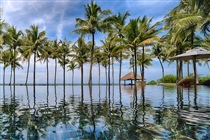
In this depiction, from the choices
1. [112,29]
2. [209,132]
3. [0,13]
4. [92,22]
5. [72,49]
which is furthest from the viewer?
[72,49]

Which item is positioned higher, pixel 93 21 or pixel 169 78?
pixel 93 21

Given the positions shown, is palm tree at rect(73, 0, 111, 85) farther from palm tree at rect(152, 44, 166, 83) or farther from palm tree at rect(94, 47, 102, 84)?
palm tree at rect(152, 44, 166, 83)

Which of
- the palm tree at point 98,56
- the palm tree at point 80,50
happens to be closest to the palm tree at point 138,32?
the palm tree at point 98,56

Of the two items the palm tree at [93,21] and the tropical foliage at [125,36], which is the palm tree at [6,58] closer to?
the tropical foliage at [125,36]

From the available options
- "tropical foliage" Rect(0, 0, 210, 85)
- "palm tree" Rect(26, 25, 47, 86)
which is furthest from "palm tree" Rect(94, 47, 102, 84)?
"palm tree" Rect(26, 25, 47, 86)

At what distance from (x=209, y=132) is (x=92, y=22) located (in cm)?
1921

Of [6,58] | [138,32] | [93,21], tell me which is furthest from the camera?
[6,58]

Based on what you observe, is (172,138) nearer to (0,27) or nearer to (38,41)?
(0,27)

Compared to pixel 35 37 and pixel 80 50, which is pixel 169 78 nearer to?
pixel 80 50

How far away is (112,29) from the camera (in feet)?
75.3

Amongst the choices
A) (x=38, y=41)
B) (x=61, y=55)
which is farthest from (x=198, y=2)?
(x=61, y=55)

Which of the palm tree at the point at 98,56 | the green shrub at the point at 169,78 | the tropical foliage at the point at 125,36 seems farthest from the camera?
the green shrub at the point at 169,78

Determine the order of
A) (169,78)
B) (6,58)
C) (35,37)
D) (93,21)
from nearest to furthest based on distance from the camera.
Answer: (93,21), (35,37), (169,78), (6,58)

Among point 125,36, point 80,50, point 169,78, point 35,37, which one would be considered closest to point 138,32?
point 125,36
